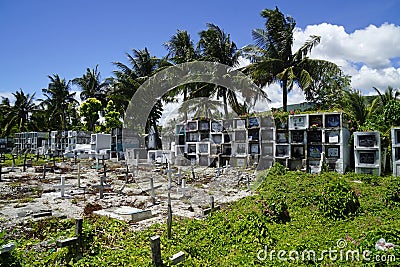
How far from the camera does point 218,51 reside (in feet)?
73.7

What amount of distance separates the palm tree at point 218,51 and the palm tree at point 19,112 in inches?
1296

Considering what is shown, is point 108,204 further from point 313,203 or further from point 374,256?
point 374,256

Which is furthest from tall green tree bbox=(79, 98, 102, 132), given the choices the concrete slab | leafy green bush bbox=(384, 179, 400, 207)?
leafy green bush bbox=(384, 179, 400, 207)

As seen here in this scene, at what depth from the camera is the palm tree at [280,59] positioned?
61.8 ft

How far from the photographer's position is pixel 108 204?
30.6ft

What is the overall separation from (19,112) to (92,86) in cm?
1454

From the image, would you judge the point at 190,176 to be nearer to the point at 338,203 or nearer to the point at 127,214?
the point at 127,214

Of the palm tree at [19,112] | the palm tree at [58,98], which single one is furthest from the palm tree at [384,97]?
the palm tree at [19,112]

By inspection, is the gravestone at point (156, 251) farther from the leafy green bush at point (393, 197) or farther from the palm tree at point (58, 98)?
the palm tree at point (58, 98)

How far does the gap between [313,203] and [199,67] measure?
14594 mm

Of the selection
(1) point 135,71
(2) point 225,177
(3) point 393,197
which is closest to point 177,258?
(3) point 393,197

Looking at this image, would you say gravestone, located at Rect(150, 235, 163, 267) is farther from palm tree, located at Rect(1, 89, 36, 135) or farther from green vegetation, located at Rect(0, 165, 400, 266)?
palm tree, located at Rect(1, 89, 36, 135)

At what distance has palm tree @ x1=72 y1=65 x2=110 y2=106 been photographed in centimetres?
3753

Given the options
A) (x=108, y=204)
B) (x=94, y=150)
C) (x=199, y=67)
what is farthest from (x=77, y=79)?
(x=108, y=204)
